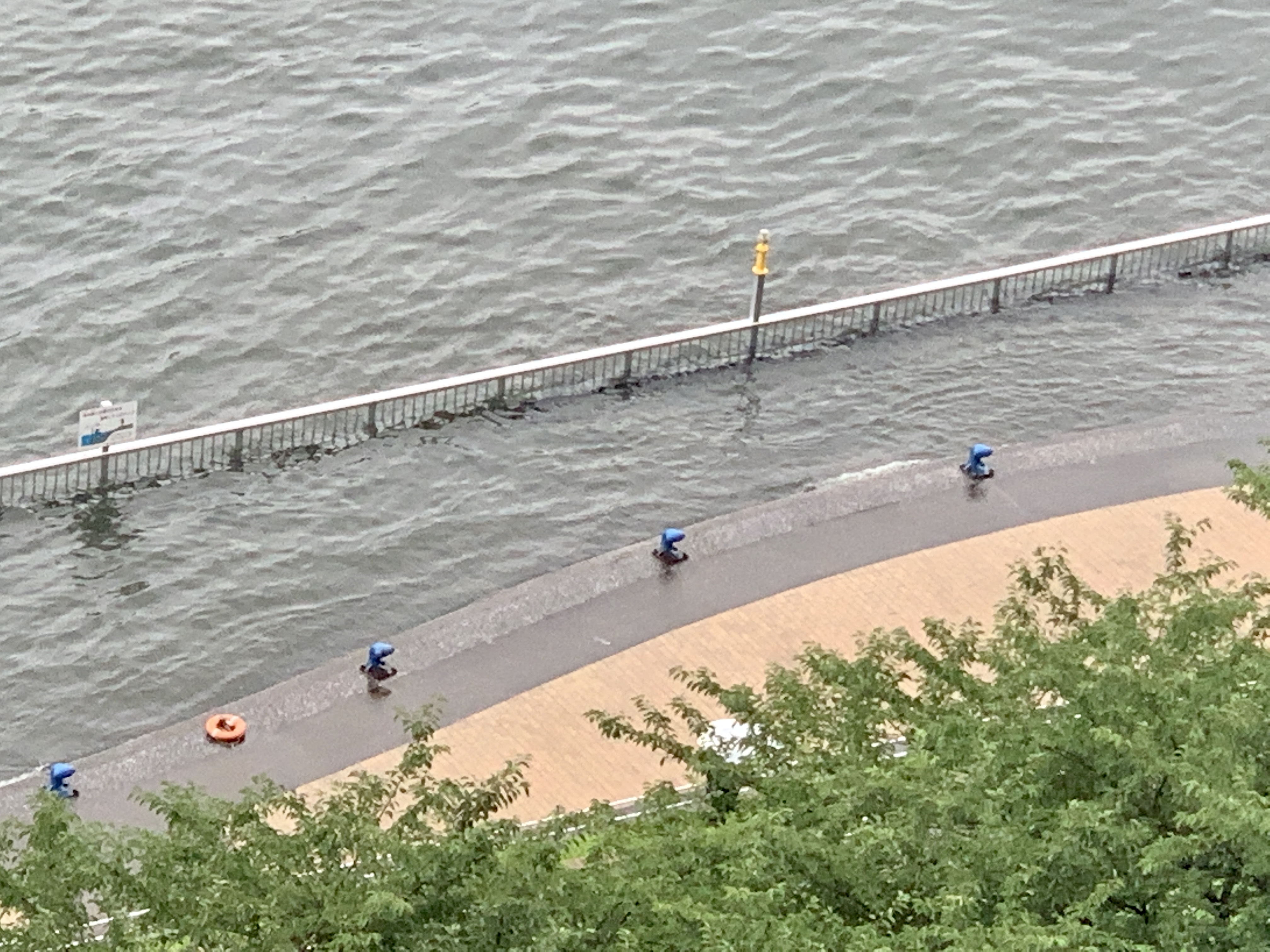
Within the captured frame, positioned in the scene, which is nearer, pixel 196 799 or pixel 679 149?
pixel 196 799

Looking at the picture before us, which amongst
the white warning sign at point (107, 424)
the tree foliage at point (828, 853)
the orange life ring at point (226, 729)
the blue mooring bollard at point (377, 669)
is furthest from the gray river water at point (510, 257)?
the tree foliage at point (828, 853)

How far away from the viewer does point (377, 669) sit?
86.8ft

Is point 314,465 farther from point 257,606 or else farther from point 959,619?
point 959,619

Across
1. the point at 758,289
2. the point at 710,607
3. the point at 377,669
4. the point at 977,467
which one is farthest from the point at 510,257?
the point at 377,669

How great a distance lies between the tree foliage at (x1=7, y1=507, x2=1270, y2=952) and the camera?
16297mm

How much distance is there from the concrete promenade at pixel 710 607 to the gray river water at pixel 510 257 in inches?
42.9

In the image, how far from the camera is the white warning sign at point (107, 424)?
1126 inches

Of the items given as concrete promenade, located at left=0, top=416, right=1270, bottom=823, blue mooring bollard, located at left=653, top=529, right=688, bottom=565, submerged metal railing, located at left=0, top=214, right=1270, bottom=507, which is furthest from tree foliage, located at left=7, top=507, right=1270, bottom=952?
submerged metal railing, located at left=0, top=214, right=1270, bottom=507

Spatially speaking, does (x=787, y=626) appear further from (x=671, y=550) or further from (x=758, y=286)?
(x=758, y=286)

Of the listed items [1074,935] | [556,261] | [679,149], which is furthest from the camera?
[679,149]

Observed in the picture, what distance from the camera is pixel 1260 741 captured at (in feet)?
57.1

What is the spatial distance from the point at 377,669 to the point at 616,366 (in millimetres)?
7406

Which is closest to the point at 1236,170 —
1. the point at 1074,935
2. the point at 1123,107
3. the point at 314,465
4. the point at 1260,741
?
the point at 1123,107

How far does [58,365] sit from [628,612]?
9.32m
